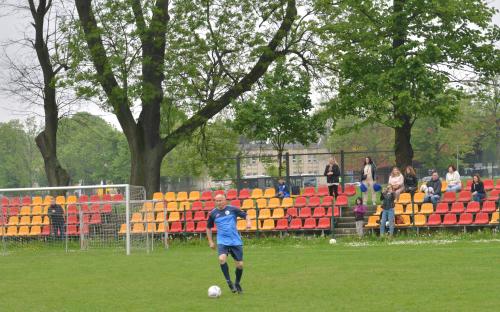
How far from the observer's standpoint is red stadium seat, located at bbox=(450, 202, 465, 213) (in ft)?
94.1

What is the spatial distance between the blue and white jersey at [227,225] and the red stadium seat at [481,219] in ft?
46.2

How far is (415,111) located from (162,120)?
14.2 metres

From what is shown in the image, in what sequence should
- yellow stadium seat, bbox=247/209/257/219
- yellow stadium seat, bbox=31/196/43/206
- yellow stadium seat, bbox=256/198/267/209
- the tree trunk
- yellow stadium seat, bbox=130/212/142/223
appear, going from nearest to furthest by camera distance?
1. yellow stadium seat, bbox=130/212/142/223
2. yellow stadium seat, bbox=247/209/257/219
3. yellow stadium seat, bbox=256/198/267/209
4. the tree trunk
5. yellow stadium seat, bbox=31/196/43/206

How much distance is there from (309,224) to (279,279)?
12729mm

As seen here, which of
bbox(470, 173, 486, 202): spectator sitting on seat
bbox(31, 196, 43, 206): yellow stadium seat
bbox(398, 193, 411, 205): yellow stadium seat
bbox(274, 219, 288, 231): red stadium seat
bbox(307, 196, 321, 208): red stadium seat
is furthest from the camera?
bbox(31, 196, 43, 206): yellow stadium seat

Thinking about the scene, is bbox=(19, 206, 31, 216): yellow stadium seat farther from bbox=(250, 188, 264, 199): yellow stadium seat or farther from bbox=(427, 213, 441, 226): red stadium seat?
bbox=(427, 213, 441, 226): red stadium seat

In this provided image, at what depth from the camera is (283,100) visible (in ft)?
110

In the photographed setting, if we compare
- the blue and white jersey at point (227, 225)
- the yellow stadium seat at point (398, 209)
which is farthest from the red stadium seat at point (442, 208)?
the blue and white jersey at point (227, 225)

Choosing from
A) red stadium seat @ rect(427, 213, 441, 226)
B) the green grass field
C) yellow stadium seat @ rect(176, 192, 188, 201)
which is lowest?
the green grass field

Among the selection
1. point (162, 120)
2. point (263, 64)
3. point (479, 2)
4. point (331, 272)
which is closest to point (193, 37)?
point (263, 64)

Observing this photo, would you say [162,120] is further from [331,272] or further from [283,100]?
[331,272]

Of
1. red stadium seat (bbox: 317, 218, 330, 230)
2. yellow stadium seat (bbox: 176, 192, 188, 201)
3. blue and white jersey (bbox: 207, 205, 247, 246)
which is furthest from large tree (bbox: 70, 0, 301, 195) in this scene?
blue and white jersey (bbox: 207, 205, 247, 246)

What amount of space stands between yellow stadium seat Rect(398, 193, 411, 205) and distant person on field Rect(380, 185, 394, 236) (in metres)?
1.67

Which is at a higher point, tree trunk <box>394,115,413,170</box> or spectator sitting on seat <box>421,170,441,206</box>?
tree trunk <box>394,115,413,170</box>
